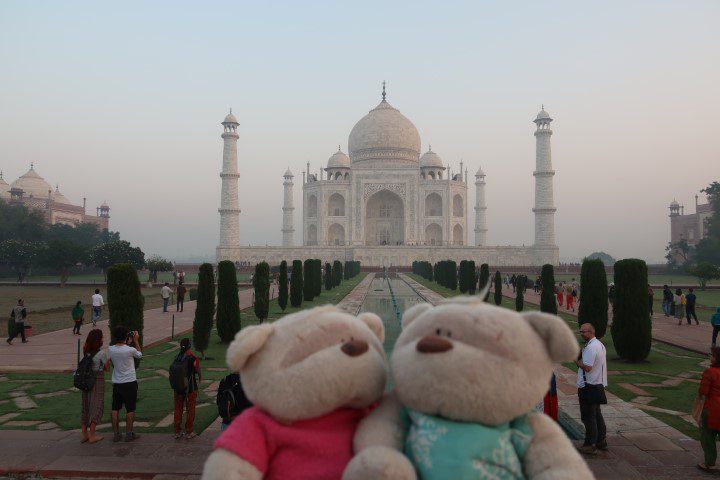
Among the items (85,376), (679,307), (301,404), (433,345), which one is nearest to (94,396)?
(85,376)

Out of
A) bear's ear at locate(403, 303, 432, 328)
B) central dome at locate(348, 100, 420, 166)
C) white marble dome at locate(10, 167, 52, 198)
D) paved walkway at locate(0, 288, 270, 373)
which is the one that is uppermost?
central dome at locate(348, 100, 420, 166)

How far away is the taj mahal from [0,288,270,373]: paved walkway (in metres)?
26.6

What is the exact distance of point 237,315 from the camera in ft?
30.6

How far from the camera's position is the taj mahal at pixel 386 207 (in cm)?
3866

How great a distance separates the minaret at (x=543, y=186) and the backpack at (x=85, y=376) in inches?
1452

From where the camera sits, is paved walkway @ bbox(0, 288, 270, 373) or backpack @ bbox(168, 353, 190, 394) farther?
paved walkway @ bbox(0, 288, 270, 373)

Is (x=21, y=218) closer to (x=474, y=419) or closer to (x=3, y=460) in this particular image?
(x=3, y=460)

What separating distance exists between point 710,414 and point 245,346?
11.0ft

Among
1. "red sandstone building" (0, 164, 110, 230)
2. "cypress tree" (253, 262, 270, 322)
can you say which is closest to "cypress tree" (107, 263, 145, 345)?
"cypress tree" (253, 262, 270, 322)

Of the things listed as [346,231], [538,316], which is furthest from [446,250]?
[538,316]

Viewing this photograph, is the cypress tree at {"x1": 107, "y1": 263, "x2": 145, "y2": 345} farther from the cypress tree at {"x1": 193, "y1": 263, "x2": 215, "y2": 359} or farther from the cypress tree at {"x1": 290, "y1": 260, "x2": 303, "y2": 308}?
the cypress tree at {"x1": 290, "y1": 260, "x2": 303, "y2": 308}

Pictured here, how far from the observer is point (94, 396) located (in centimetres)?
441

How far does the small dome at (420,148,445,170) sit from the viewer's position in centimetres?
4869

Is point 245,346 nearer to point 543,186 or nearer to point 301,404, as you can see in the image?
point 301,404
